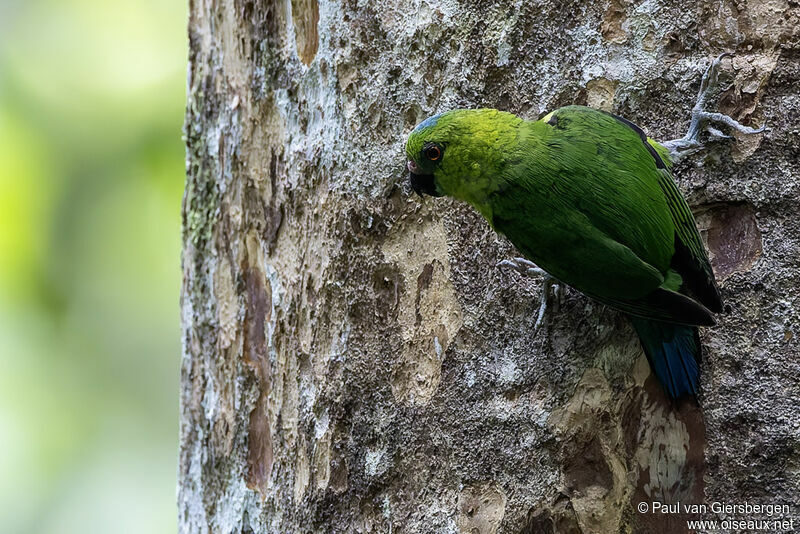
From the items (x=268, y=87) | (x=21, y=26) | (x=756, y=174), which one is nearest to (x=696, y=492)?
(x=756, y=174)

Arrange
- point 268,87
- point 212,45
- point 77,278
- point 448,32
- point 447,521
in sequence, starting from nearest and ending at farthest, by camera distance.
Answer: point 447,521
point 448,32
point 268,87
point 212,45
point 77,278

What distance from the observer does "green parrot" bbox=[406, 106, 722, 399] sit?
2201 mm

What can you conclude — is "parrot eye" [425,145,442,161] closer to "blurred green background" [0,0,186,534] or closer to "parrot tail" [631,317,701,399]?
"parrot tail" [631,317,701,399]

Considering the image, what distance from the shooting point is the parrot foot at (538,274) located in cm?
228

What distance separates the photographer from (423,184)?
95.6 inches

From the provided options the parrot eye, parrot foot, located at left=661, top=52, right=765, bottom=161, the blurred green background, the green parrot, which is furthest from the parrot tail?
the blurred green background

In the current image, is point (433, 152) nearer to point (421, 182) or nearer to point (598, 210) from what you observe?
point (421, 182)

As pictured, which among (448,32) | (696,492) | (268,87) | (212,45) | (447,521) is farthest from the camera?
(212,45)

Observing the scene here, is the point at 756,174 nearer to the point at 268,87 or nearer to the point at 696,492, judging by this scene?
the point at 696,492

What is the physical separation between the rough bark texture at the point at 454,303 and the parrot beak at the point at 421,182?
0.10 metres

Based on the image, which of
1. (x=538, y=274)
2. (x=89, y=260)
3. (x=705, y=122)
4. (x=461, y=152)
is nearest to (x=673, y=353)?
(x=538, y=274)

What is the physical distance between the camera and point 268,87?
2.84 metres

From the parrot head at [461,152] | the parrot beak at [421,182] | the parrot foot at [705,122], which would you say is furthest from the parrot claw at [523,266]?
the parrot foot at [705,122]

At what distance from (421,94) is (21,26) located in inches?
180
